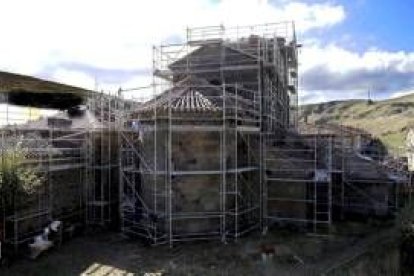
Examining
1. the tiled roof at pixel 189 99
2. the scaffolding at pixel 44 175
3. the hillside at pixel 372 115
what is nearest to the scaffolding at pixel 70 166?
the scaffolding at pixel 44 175

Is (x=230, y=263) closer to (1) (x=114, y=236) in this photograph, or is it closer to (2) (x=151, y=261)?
(2) (x=151, y=261)

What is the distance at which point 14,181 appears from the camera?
55.2ft

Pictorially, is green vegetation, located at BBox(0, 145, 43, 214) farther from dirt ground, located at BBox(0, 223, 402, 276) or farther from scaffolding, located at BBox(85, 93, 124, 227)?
scaffolding, located at BBox(85, 93, 124, 227)

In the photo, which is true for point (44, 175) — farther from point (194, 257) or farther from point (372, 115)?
point (372, 115)

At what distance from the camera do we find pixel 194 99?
2120 centimetres

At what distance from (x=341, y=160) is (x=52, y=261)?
585 inches

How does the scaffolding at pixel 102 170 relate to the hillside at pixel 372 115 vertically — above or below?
below

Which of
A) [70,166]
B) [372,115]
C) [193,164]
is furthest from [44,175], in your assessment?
[372,115]

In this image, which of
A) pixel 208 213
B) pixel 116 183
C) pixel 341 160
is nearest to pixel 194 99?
pixel 208 213

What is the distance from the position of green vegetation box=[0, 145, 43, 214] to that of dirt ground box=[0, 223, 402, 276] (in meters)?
2.19

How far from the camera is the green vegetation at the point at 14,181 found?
1672 centimetres

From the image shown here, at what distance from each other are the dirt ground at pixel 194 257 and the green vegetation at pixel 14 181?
2.19m

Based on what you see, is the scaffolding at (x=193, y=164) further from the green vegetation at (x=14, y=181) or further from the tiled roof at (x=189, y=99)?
the green vegetation at (x=14, y=181)

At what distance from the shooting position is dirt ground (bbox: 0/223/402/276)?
16.5 meters
